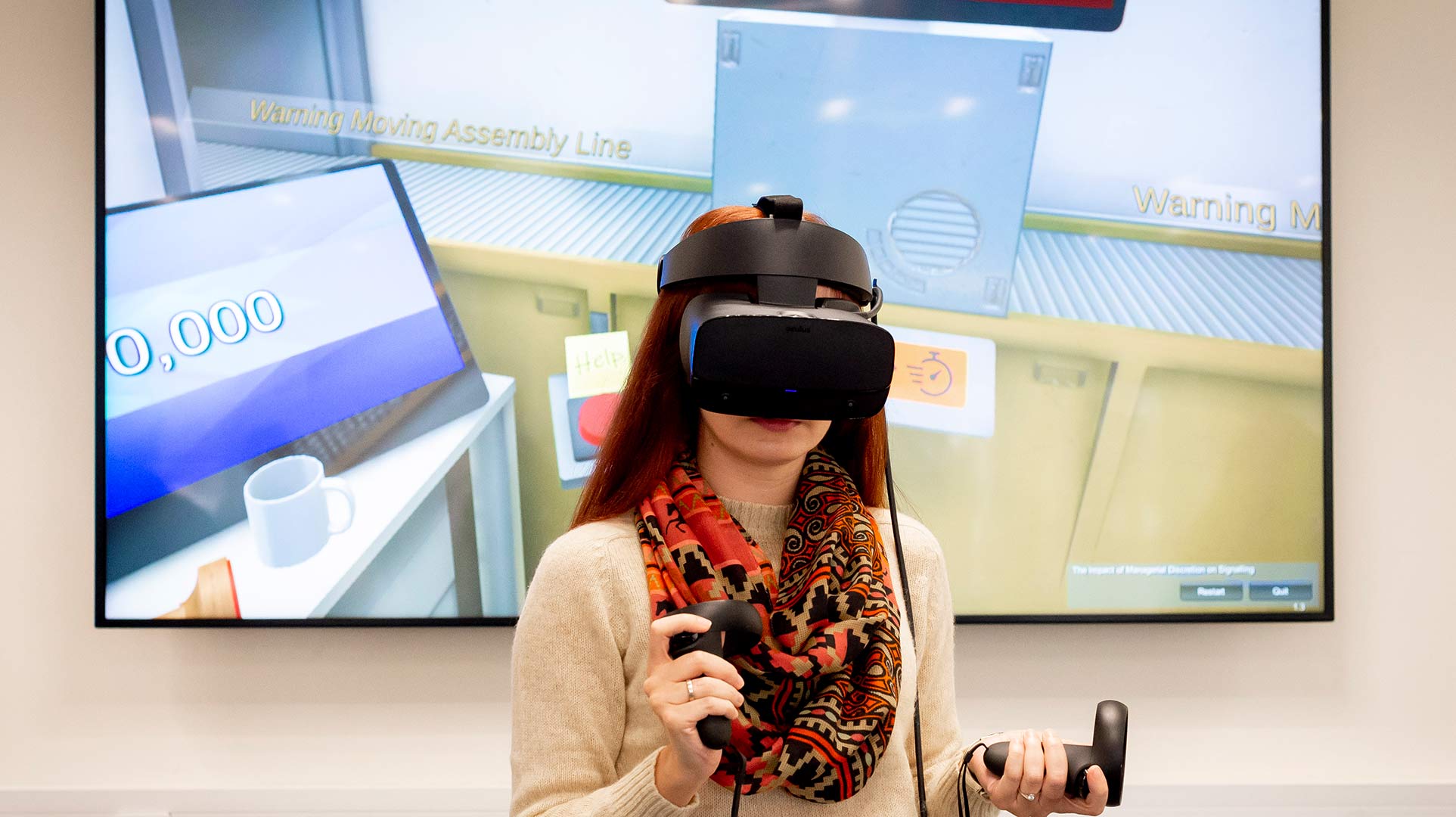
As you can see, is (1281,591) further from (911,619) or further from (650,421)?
(650,421)

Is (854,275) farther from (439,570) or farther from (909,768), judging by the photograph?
(439,570)

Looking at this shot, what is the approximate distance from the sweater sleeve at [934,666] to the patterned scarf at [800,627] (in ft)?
0.36

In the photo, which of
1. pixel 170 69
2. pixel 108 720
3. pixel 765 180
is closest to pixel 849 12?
pixel 765 180

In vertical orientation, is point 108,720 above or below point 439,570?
below

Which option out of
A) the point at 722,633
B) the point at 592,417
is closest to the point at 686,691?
the point at 722,633

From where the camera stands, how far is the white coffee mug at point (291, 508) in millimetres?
1701

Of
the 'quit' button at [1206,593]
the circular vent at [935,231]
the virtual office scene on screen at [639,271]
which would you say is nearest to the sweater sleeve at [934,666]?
the virtual office scene on screen at [639,271]

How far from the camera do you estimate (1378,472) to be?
193 centimetres

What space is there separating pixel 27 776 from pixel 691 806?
1.55m

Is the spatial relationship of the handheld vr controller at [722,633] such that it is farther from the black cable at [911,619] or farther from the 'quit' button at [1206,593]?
the 'quit' button at [1206,593]

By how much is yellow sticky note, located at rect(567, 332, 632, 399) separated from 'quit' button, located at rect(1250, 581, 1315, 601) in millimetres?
1222

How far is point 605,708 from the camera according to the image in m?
0.94

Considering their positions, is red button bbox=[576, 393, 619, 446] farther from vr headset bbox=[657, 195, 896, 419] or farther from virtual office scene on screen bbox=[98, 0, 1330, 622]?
vr headset bbox=[657, 195, 896, 419]

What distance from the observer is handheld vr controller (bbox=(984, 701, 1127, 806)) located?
83 centimetres
